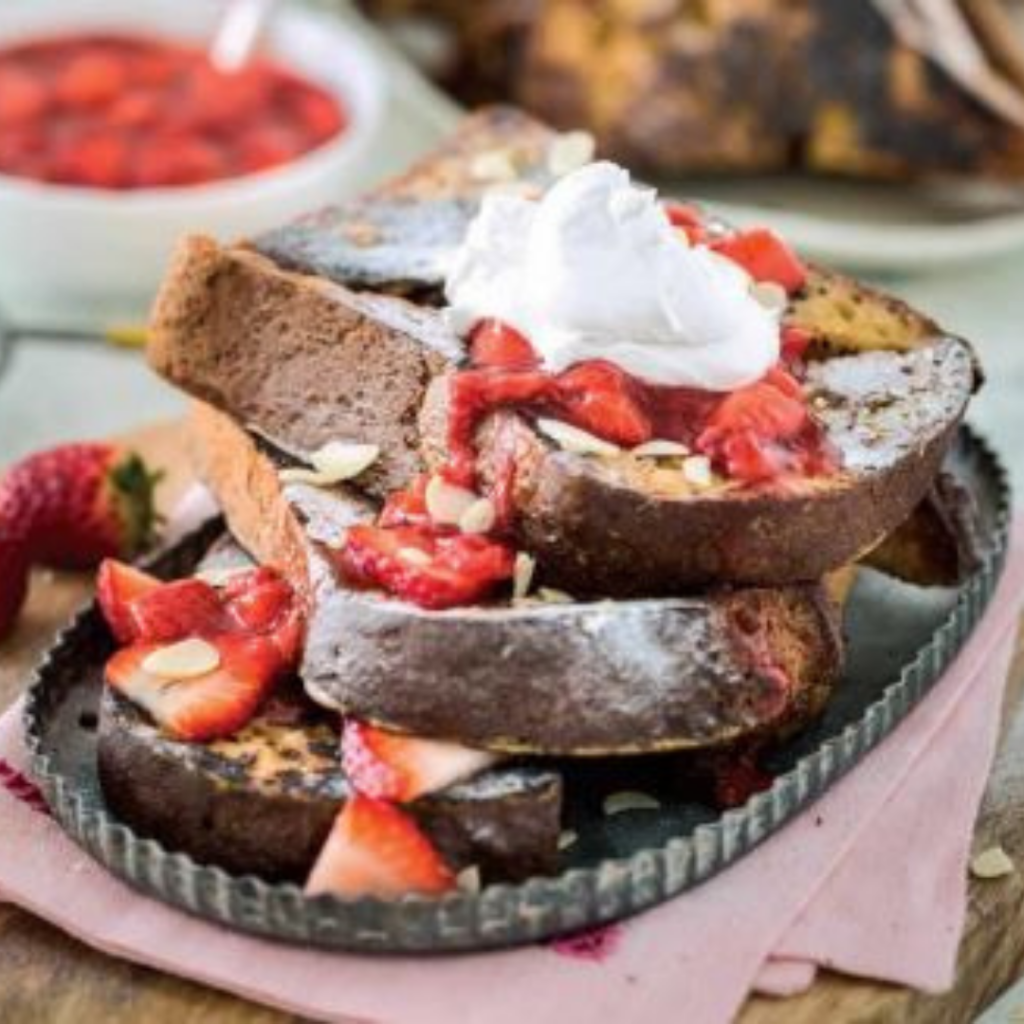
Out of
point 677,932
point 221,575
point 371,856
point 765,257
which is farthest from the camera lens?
point 765,257

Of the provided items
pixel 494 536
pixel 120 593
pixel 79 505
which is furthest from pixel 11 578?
pixel 494 536

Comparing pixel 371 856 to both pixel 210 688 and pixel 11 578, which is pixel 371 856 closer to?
pixel 210 688

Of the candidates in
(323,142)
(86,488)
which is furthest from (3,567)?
(323,142)

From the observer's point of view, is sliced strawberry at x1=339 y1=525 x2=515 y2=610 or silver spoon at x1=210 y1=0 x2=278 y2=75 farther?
silver spoon at x1=210 y1=0 x2=278 y2=75

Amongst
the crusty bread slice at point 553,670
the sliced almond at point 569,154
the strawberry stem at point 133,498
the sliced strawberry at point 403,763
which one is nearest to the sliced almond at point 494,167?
the sliced almond at point 569,154

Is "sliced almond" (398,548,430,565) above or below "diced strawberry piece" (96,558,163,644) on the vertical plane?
above

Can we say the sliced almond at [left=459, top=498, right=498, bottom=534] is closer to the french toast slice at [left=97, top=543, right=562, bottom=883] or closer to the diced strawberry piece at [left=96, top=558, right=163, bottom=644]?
the french toast slice at [left=97, top=543, right=562, bottom=883]

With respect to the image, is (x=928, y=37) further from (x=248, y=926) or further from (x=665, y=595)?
(x=248, y=926)

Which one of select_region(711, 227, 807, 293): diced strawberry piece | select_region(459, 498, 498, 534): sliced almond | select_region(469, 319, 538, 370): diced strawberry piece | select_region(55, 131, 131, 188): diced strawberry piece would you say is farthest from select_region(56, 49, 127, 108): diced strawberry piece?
select_region(459, 498, 498, 534): sliced almond
